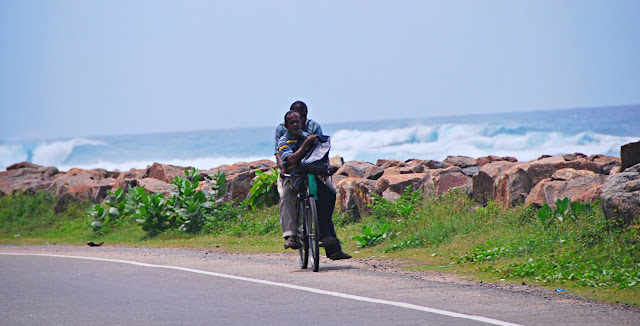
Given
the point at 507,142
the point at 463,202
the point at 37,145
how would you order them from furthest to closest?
1. the point at 37,145
2. the point at 507,142
3. the point at 463,202

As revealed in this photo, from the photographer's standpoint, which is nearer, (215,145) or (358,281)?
(358,281)

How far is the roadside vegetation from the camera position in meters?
9.72

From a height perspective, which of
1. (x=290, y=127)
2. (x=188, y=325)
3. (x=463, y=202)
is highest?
(x=290, y=127)

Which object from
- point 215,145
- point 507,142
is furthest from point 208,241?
point 215,145

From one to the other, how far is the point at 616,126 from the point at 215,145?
39.0m

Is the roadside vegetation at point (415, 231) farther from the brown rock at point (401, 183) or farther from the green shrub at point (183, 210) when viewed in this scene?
the brown rock at point (401, 183)

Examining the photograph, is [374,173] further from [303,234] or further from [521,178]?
[303,234]

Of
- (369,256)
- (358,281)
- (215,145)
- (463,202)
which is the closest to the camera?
(358,281)

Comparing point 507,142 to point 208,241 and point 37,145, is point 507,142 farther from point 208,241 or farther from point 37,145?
point 37,145

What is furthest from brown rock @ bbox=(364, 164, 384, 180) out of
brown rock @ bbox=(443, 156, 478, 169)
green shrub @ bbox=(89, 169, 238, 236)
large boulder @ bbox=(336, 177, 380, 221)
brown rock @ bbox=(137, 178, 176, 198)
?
brown rock @ bbox=(137, 178, 176, 198)

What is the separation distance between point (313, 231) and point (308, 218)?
7.3 inches

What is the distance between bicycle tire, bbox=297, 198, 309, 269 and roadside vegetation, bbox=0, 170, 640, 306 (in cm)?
154

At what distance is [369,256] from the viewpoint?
12734 millimetres

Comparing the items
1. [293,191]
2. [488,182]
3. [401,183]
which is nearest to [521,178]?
[488,182]
